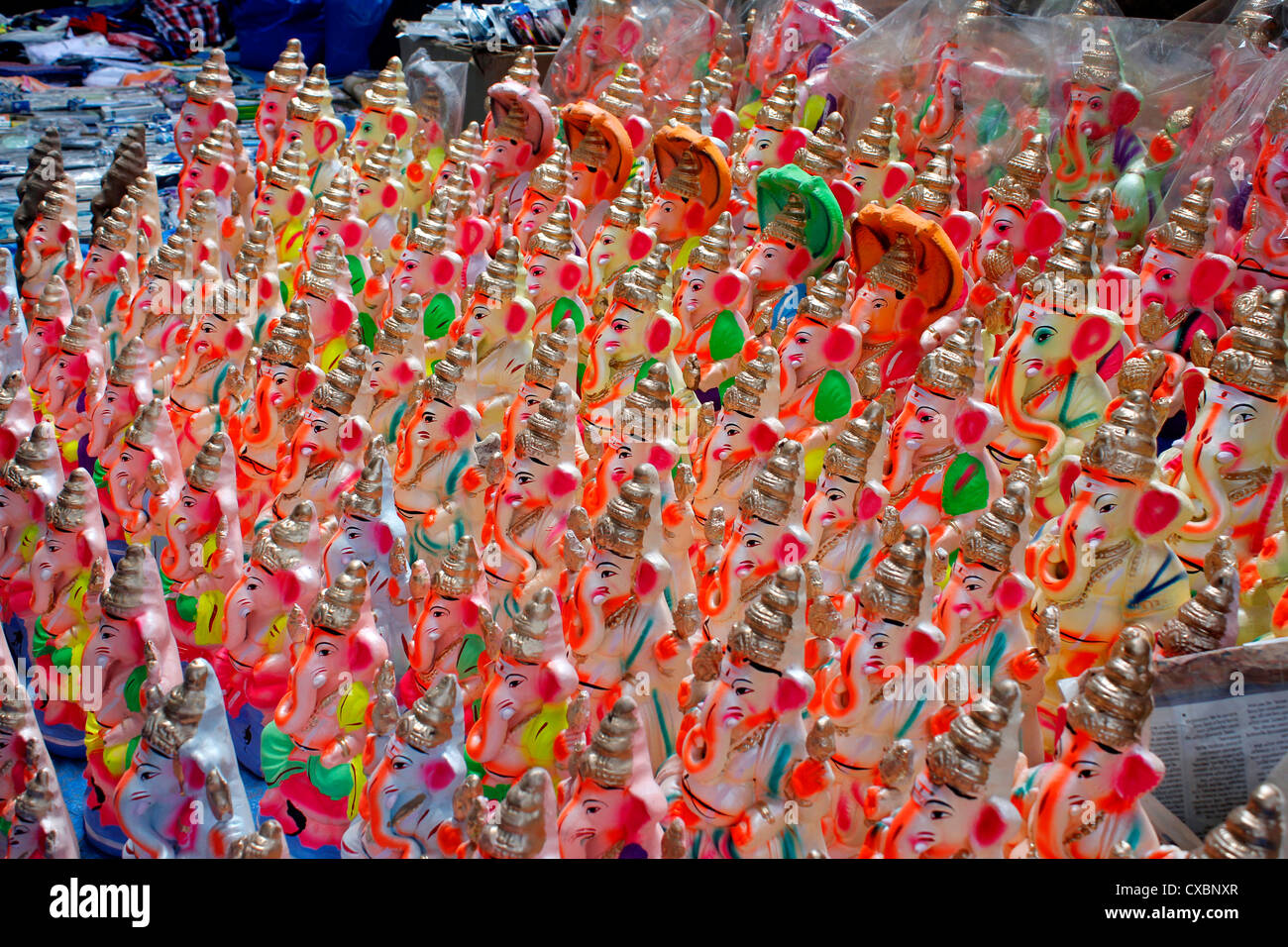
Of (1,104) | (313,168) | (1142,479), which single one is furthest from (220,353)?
(1,104)

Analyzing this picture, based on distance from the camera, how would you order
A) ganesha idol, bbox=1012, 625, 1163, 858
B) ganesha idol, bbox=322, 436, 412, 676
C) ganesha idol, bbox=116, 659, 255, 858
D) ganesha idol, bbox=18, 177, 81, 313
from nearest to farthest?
ganesha idol, bbox=1012, 625, 1163, 858 < ganesha idol, bbox=116, 659, 255, 858 < ganesha idol, bbox=322, 436, 412, 676 < ganesha idol, bbox=18, 177, 81, 313

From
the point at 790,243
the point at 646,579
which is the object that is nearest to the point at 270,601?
the point at 646,579

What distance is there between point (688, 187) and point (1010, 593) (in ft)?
6.70

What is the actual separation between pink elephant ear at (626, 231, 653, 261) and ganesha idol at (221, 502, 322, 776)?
5.17ft

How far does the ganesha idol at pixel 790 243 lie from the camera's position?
358cm

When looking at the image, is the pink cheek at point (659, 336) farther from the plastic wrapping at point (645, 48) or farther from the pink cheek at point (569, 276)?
the plastic wrapping at point (645, 48)

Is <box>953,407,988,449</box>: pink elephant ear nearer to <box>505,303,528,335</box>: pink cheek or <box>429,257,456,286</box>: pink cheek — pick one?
<box>505,303,528,335</box>: pink cheek

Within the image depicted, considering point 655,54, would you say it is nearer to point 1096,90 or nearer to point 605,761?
point 1096,90

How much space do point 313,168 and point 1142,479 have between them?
10.5 feet

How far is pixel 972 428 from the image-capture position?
2.70 meters

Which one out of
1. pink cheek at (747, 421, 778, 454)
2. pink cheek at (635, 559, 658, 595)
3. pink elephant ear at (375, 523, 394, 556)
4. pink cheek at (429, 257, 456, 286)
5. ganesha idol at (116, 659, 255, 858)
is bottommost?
ganesha idol at (116, 659, 255, 858)

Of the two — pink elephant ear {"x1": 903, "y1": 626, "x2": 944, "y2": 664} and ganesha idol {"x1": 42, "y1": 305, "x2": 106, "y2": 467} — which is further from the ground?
pink elephant ear {"x1": 903, "y1": 626, "x2": 944, "y2": 664}

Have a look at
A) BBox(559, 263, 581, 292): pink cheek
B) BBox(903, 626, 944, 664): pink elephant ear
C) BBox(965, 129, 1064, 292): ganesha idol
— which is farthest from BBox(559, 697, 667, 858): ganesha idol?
BBox(965, 129, 1064, 292): ganesha idol

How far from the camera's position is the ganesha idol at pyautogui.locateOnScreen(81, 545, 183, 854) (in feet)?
7.67
